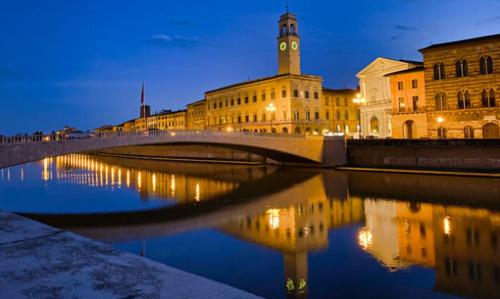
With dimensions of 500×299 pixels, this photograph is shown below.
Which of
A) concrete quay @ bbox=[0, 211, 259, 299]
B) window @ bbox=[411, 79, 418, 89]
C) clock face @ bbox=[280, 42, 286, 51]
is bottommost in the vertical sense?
concrete quay @ bbox=[0, 211, 259, 299]

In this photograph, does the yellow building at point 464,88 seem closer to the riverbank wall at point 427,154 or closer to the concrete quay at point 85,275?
the riverbank wall at point 427,154

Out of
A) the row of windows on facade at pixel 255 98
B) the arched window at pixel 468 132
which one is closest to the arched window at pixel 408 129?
the arched window at pixel 468 132

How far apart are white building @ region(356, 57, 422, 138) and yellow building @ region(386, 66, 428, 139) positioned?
3392 mm

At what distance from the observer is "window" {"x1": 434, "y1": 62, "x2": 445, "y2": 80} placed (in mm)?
41375

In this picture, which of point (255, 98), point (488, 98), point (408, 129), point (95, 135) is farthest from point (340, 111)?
point (95, 135)

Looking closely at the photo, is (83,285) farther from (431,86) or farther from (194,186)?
(431,86)

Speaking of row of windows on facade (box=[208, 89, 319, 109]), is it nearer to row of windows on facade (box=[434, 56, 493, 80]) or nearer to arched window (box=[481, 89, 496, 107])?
row of windows on facade (box=[434, 56, 493, 80])

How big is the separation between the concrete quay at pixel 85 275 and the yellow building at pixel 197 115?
237 feet

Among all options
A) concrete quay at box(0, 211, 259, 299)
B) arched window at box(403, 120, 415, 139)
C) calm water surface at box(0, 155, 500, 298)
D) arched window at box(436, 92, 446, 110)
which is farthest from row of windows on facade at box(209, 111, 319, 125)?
concrete quay at box(0, 211, 259, 299)

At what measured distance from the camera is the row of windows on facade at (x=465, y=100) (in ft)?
125

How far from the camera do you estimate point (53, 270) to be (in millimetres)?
7348

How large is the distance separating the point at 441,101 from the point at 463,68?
12.8 ft

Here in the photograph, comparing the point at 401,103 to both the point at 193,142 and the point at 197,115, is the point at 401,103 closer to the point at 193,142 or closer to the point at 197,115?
the point at 193,142

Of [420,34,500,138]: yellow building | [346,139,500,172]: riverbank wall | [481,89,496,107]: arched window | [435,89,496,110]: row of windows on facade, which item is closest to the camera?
[346,139,500,172]: riverbank wall
